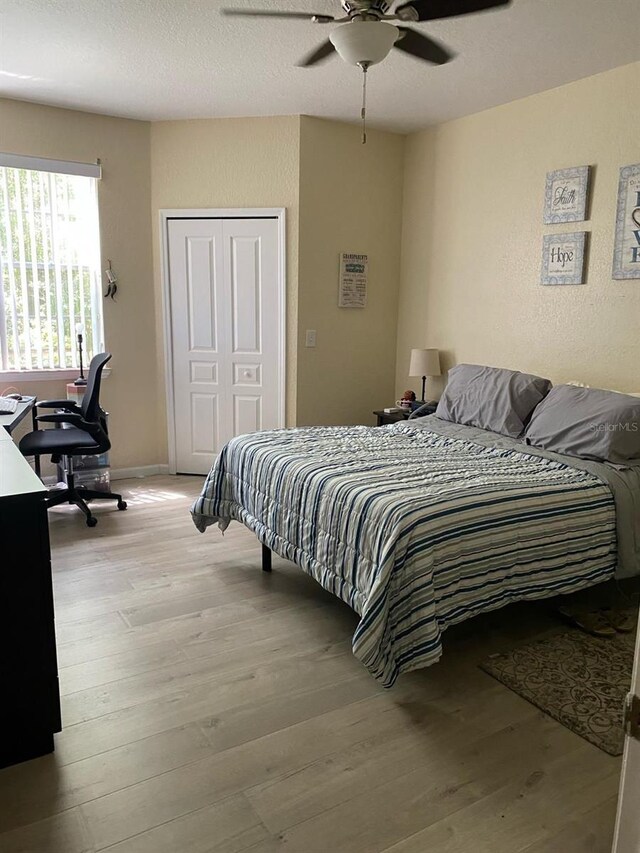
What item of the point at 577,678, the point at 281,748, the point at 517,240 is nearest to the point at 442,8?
the point at 517,240

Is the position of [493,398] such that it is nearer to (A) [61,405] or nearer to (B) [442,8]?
(B) [442,8]

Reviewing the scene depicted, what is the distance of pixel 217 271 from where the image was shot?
195 inches

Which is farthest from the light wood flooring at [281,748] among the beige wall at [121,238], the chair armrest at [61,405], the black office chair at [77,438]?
the beige wall at [121,238]

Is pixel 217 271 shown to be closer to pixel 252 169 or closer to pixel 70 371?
pixel 252 169

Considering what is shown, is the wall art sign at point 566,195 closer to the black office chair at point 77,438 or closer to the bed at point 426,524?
the bed at point 426,524

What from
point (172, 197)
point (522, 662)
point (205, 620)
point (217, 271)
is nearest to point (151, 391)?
point (217, 271)

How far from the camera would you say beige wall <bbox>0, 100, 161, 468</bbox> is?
4.46m

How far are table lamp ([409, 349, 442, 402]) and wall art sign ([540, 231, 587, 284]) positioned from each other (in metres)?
1.02

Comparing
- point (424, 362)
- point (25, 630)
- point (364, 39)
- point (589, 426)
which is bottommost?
point (25, 630)

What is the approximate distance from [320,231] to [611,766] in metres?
3.97

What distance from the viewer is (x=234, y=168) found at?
4797mm

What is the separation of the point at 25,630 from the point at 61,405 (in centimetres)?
260

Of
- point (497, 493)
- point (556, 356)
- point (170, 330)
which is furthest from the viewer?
point (170, 330)

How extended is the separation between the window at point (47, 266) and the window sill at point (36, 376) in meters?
0.05
